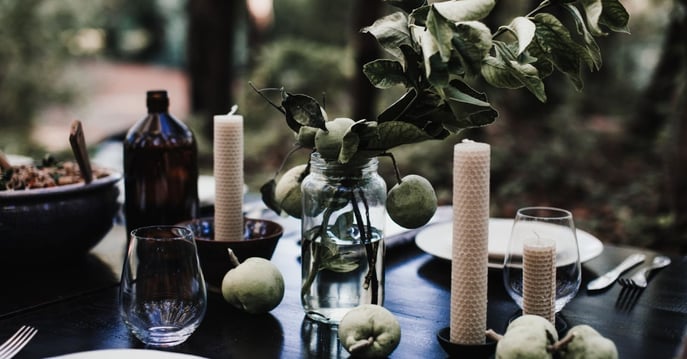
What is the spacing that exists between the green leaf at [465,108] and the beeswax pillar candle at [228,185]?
40cm

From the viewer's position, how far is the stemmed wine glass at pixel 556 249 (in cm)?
104

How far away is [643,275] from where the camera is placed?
1287mm

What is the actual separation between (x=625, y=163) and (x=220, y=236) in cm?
504

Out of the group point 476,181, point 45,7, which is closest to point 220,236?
point 476,181

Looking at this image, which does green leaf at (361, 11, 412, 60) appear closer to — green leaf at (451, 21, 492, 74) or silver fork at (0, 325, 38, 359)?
green leaf at (451, 21, 492, 74)

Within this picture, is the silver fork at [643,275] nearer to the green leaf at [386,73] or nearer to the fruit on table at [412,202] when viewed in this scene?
the fruit on table at [412,202]

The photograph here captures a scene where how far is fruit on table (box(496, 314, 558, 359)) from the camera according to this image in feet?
2.68

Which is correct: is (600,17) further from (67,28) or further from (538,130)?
(67,28)

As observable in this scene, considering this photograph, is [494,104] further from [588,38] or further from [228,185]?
[588,38]

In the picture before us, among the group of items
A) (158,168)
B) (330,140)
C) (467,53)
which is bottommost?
(158,168)

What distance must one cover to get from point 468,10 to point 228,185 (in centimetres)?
55

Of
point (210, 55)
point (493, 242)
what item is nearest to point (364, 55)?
point (210, 55)

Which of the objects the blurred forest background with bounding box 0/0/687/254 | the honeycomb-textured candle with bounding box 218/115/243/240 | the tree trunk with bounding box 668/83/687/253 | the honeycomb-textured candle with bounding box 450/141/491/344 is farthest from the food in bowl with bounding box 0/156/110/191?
the tree trunk with bounding box 668/83/687/253

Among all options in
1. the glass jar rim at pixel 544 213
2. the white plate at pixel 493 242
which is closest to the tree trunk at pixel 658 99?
the white plate at pixel 493 242
